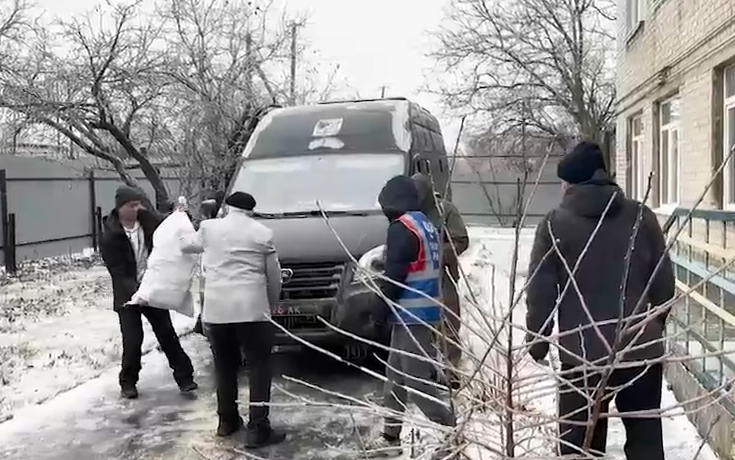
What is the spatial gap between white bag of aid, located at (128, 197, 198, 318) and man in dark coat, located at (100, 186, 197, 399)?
0.17 meters

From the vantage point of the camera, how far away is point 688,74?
31.2 ft

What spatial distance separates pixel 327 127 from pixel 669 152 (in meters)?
5.33

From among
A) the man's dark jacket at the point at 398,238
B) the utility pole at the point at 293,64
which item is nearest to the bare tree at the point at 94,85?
the utility pole at the point at 293,64

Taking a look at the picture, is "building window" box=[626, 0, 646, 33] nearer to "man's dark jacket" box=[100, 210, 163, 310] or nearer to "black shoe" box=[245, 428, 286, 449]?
"man's dark jacket" box=[100, 210, 163, 310]

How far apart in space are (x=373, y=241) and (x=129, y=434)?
2.79m

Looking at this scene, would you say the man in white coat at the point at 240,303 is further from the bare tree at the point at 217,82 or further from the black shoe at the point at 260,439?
the bare tree at the point at 217,82

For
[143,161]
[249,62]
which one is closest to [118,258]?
[143,161]

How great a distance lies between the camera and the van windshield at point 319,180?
827 cm

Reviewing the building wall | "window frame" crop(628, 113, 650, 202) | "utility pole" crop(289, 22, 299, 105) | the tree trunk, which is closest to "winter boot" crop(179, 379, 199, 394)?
the building wall

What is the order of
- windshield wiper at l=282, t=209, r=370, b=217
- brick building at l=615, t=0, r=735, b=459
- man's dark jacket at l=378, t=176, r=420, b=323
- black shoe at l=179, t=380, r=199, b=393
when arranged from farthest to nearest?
windshield wiper at l=282, t=209, r=370, b=217
black shoe at l=179, t=380, r=199, b=393
man's dark jacket at l=378, t=176, r=420, b=323
brick building at l=615, t=0, r=735, b=459

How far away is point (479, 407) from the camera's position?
232 cm

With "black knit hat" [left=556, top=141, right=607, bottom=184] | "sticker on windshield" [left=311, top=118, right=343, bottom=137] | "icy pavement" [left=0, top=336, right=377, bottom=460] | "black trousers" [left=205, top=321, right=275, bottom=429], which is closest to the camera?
"black knit hat" [left=556, top=141, right=607, bottom=184]

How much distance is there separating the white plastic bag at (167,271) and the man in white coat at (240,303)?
103 cm

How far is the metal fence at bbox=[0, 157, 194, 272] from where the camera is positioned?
15622mm
